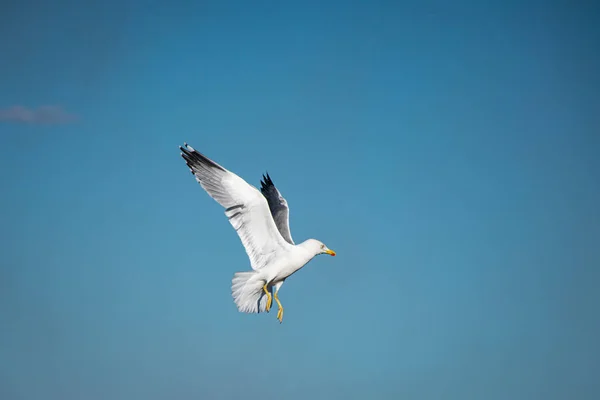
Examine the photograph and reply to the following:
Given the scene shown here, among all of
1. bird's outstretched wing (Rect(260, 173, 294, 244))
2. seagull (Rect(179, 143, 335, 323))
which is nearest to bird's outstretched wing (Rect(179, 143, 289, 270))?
seagull (Rect(179, 143, 335, 323))

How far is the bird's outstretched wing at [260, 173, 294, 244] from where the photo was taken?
36.5 feet

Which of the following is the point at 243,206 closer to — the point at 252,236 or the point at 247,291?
the point at 252,236

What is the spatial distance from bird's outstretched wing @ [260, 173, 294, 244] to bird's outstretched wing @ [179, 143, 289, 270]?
2.27 feet

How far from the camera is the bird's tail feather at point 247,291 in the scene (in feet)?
32.7

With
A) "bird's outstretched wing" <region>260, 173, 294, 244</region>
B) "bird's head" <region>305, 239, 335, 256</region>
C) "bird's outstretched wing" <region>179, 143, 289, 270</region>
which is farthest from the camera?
"bird's outstretched wing" <region>260, 173, 294, 244</region>

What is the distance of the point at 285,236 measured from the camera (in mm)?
11008

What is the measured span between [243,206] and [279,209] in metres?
1.58

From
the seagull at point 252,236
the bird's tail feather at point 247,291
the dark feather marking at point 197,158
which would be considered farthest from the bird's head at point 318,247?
the dark feather marking at point 197,158

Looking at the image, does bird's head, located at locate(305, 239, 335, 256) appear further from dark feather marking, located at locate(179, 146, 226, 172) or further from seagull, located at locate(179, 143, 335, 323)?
dark feather marking, located at locate(179, 146, 226, 172)

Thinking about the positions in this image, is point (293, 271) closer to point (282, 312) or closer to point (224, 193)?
point (282, 312)

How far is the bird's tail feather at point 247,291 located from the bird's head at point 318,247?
33.2 inches

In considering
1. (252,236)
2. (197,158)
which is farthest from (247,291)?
(197,158)

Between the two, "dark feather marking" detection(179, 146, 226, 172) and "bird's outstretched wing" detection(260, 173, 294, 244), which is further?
"bird's outstretched wing" detection(260, 173, 294, 244)

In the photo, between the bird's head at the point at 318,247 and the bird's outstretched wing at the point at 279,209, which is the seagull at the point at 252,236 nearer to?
the bird's head at the point at 318,247
